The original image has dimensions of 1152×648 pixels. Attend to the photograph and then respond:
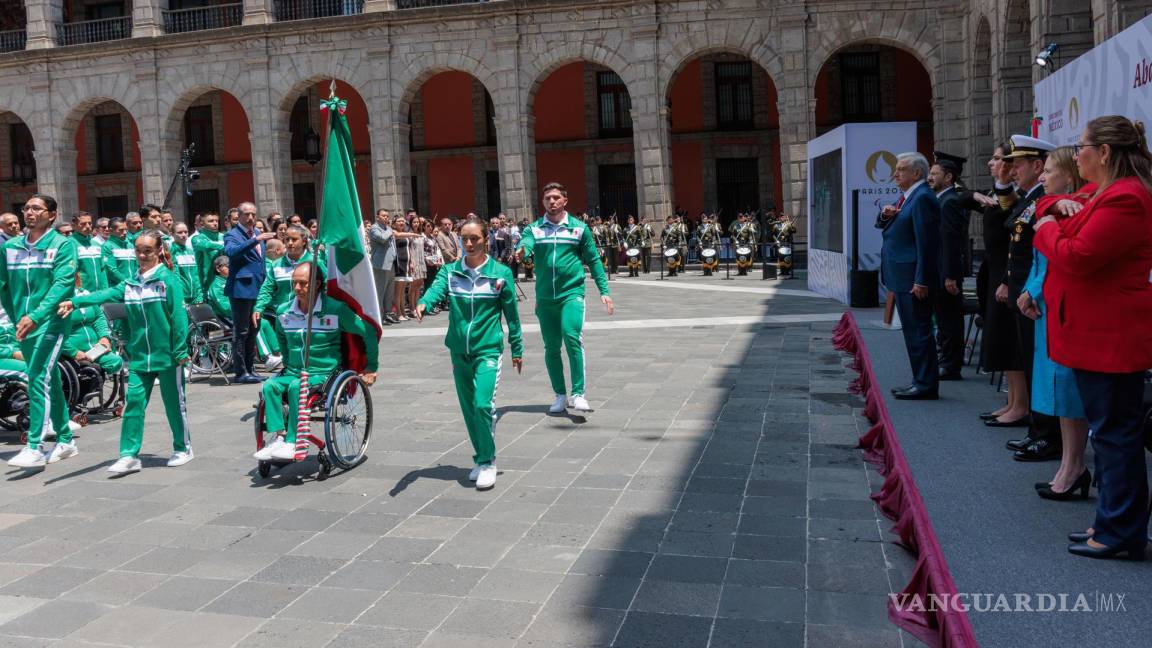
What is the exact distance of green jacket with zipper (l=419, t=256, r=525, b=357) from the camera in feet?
20.9

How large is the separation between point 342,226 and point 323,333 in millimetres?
746

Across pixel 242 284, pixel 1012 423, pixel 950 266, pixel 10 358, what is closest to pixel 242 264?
pixel 242 284

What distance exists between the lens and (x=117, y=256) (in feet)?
37.0

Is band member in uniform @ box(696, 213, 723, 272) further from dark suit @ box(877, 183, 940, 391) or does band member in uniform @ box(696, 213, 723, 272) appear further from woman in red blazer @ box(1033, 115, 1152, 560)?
woman in red blazer @ box(1033, 115, 1152, 560)

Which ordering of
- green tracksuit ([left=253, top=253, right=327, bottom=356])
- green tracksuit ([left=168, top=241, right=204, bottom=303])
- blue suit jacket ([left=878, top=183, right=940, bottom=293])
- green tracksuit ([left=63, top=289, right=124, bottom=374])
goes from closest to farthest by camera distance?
green tracksuit ([left=253, top=253, right=327, bottom=356]) < blue suit jacket ([left=878, top=183, right=940, bottom=293]) < green tracksuit ([left=63, top=289, right=124, bottom=374]) < green tracksuit ([left=168, top=241, right=204, bottom=303])

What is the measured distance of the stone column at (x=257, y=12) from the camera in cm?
2767

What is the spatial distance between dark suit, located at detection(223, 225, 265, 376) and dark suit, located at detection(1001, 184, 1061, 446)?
779cm

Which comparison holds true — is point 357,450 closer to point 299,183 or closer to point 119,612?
point 119,612

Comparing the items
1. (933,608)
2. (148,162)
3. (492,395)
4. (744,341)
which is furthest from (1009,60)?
(148,162)

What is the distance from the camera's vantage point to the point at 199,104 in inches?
1388

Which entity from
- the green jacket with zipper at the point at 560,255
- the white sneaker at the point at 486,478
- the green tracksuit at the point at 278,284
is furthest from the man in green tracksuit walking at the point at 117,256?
the white sneaker at the point at 486,478

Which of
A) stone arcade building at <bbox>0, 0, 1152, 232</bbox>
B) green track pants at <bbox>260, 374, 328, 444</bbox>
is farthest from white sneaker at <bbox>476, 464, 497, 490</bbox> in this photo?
stone arcade building at <bbox>0, 0, 1152, 232</bbox>

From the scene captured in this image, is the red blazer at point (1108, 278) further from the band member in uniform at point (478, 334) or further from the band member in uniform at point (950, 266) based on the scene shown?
the band member in uniform at point (950, 266)

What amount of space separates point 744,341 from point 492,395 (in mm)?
6547
